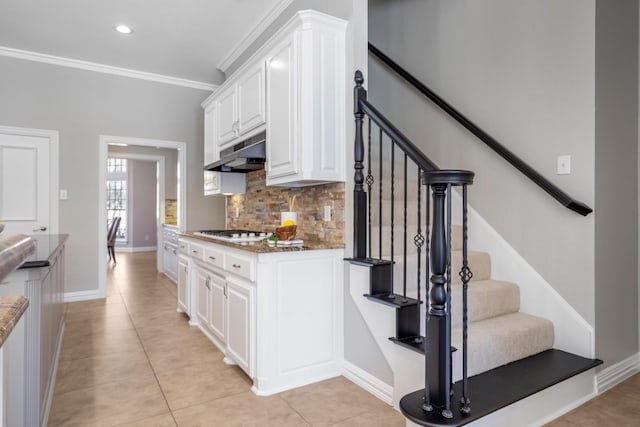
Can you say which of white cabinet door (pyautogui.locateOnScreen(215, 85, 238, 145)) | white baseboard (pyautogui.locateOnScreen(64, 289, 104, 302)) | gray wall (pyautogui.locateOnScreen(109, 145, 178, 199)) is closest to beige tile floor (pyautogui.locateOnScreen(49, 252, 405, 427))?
white baseboard (pyautogui.locateOnScreen(64, 289, 104, 302))

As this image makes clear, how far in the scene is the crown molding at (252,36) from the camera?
3.51m

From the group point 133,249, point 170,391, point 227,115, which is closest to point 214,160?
point 227,115

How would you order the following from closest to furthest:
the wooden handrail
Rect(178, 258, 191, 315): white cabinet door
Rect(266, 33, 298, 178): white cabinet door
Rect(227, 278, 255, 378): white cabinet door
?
the wooden handrail
Rect(227, 278, 255, 378): white cabinet door
Rect(266, 33, 298, 178): white cabinet door
Rect(178, 258, 191, 315): white cabinet door

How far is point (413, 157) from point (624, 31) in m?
1.72

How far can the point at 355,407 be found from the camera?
220 cm

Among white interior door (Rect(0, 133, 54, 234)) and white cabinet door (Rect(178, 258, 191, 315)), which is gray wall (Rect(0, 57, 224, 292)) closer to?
white interior door (Rect(0, 133, 54, 234))

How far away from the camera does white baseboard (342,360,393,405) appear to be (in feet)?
7.45

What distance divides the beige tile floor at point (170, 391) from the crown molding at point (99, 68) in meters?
3.00

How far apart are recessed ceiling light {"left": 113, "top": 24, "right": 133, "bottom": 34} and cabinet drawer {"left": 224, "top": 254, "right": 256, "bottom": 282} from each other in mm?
2704

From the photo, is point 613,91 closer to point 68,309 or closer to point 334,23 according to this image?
point 334,23

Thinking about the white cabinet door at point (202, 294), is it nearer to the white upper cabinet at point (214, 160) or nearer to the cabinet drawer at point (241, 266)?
the cabinet drawer at point (241, 266)

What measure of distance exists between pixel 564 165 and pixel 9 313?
2.64 m

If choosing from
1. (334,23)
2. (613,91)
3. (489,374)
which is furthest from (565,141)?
(334,23)

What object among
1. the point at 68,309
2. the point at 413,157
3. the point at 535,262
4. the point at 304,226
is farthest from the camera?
the point at 68,309
